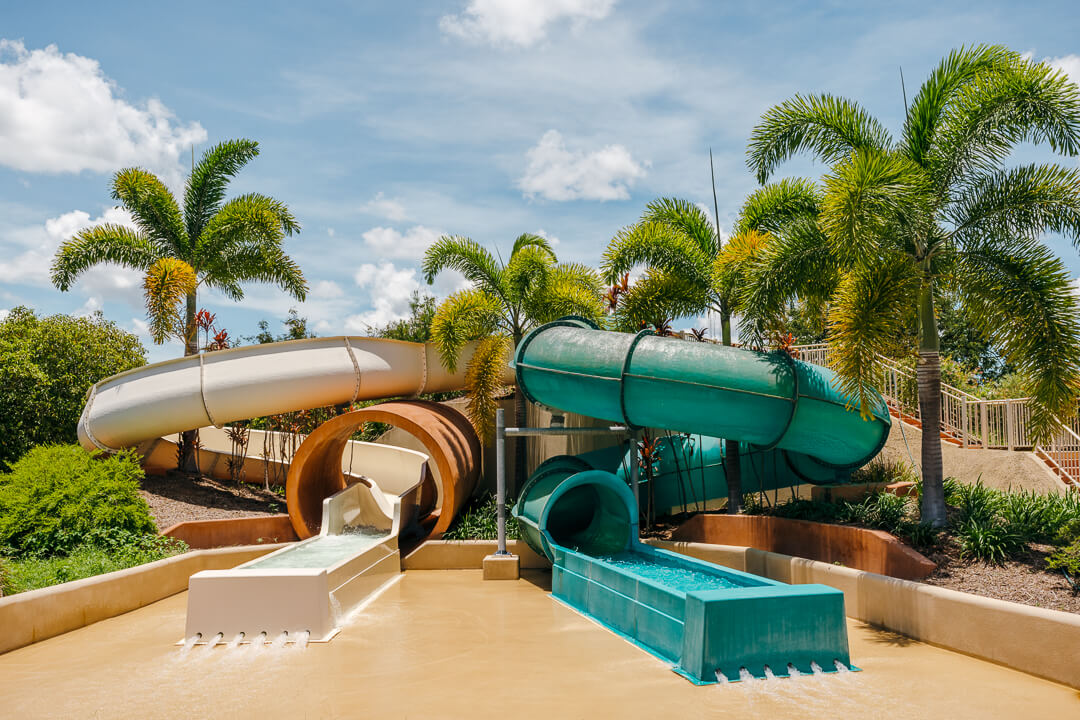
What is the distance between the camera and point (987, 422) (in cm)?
1262

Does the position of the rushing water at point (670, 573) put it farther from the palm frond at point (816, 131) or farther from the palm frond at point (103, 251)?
the palm frond at point (103, 251)

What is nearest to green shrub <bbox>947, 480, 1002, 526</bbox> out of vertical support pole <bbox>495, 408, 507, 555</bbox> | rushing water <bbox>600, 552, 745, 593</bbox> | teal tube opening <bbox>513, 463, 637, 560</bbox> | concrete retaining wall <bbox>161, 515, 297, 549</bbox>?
rushing water <bbox>600, 552, 745, 593</bbox>

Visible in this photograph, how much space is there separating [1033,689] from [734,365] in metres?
4.94

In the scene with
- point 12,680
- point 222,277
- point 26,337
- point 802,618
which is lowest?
point 12,680

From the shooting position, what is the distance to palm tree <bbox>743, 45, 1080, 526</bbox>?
7.74m

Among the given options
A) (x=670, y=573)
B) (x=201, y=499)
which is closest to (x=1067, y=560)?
(x=670, y=573)

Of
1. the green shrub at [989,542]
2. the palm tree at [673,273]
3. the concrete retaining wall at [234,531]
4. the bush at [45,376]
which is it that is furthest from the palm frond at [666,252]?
the bush at [45,376]

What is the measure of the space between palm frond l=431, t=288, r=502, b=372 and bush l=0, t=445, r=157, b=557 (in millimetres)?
5424

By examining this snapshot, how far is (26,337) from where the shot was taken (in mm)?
15883

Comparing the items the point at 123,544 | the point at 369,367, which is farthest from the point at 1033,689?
the point at 369,367

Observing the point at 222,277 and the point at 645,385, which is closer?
the point at 645,385

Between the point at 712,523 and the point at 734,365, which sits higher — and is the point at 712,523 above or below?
below

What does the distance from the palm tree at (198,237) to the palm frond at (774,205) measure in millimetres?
9210

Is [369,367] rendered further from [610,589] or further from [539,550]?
[610,589]
